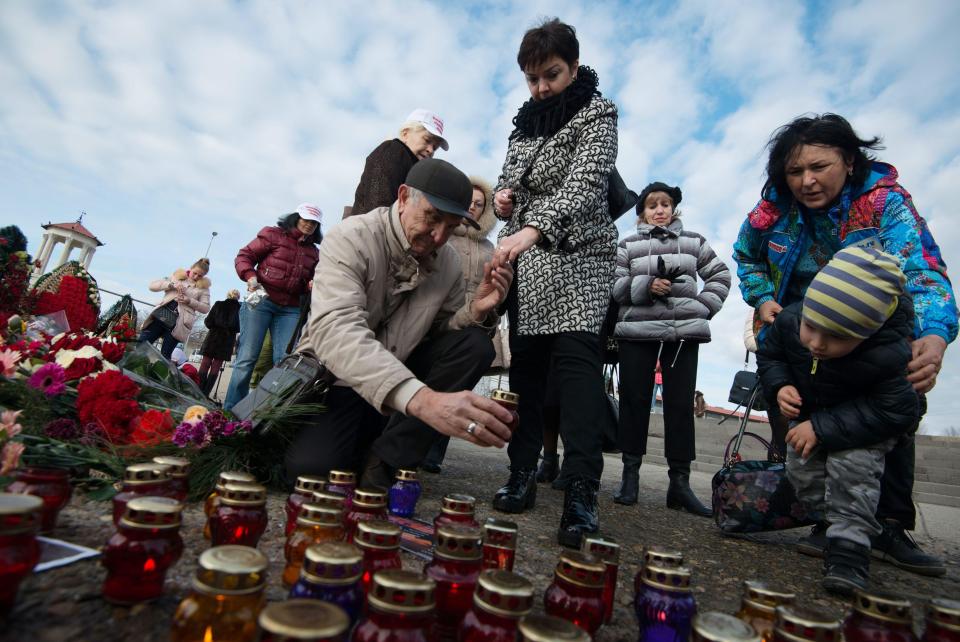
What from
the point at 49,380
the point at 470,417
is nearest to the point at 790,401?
the point at 470,417

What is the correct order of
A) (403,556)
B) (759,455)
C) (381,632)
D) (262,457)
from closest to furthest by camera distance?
1. (381,632)
2. (403,556)
3. (262,457)
4. (759,455)

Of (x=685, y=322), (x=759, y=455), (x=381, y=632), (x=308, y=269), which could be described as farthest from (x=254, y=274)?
(x=759, y=455)

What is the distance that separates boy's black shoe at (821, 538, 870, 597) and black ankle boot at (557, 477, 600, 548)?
0.88m

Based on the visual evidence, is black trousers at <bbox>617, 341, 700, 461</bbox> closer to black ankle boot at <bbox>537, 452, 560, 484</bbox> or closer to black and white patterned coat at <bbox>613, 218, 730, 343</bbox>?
black and white patterned coat at <bbox>613, 218, 730, 343</bbox>

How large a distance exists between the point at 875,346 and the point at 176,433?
2.93m

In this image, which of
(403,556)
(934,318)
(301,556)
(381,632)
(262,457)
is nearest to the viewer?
(381,632)

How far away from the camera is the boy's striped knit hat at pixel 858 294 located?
2.05 meters

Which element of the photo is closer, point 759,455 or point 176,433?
point 176,433

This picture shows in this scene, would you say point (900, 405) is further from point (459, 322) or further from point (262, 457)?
point (262, 457)

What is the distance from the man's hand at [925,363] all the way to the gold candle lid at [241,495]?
2.55m

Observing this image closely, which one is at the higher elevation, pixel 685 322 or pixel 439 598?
pixel 685 322

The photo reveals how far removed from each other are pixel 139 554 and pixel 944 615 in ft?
6.02

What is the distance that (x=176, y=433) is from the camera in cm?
225

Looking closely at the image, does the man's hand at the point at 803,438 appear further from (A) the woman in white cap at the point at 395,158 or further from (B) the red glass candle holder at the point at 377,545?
(A) the woman in white cap at the point at 395,158
